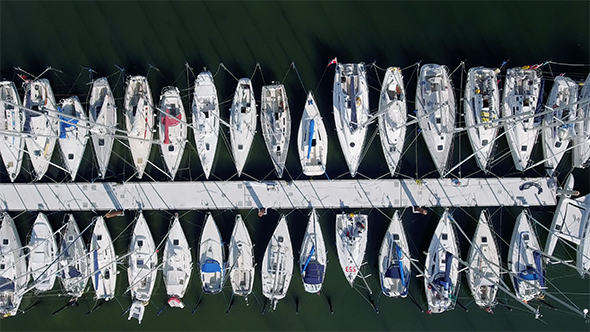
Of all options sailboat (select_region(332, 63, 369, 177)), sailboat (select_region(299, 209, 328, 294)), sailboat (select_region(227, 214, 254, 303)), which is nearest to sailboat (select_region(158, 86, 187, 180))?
sailboat (select_region(227, 214, 254, 303))

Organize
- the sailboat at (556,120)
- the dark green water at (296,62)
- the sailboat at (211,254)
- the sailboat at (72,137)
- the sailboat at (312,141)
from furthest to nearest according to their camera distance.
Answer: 1. the dark green water at (296,62)
2. the sailboat at (211,254)
3. the sailboat at (72,137)
4. the sailboat at (312,141)
5. the sailboat at (556,120)

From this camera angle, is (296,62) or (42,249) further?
(296,62)

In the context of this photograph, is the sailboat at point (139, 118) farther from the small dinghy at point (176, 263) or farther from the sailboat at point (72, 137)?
the small dinghy at point (176, 263)

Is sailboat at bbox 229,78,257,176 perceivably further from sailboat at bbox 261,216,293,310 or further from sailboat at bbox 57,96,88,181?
sailboat at bbox 57,96,88,181

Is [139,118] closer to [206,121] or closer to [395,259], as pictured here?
[206,121]

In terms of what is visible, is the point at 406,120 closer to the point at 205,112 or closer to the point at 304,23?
the point at 304,23

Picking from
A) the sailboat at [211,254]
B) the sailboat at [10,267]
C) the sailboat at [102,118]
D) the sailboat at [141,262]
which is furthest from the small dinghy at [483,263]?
the sailboat at [10,267]

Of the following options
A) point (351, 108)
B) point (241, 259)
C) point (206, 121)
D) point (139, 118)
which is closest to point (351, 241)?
point (241, 259)
